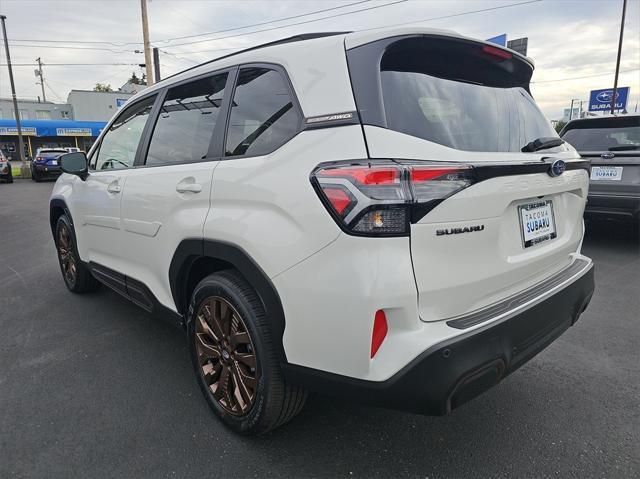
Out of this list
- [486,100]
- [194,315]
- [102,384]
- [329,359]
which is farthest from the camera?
[102,384]

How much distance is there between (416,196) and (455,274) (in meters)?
0.34

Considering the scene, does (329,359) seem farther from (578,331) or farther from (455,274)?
(578,331)

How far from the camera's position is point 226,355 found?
88.8 inches

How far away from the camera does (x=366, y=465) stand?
2055 mm

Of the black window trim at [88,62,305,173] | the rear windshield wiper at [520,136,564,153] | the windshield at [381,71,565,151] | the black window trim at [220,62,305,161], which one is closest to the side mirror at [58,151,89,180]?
the black window trim at [88,62,305,173]

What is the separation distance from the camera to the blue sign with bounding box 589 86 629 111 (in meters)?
35.5

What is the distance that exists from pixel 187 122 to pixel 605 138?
5.36 meters

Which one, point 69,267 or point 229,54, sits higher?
point 229,54

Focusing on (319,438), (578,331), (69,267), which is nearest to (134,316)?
(69,267)

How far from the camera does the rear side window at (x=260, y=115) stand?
6.37ft

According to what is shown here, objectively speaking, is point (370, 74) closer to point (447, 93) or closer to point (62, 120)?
point (447, 93)

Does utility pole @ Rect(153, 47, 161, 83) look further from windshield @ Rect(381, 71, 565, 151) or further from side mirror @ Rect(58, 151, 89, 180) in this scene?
Answer: windshield @ Rect(381, 71, 565, 151)

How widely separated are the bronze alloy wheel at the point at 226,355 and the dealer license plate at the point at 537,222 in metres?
1.31

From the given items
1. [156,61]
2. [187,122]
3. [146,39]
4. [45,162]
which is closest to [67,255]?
[187,122]
